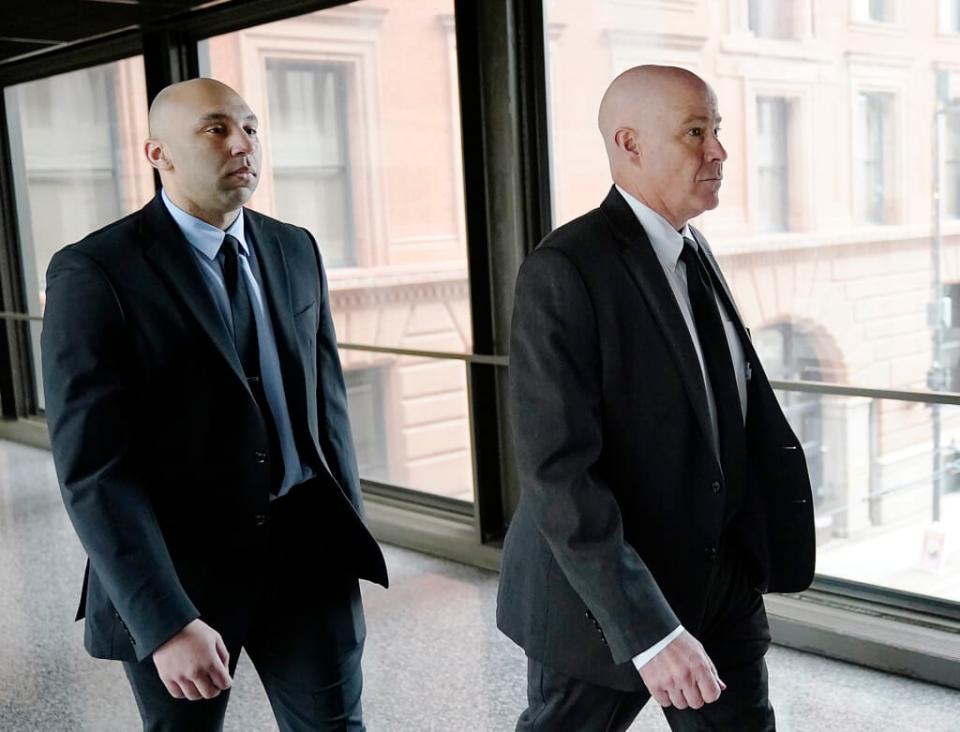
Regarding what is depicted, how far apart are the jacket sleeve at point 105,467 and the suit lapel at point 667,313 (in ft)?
2.64

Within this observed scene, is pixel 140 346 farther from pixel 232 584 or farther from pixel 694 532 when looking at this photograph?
pixel 694 532

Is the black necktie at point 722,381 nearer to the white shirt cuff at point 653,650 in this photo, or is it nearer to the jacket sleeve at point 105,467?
the white shirt cuff at point 653,650

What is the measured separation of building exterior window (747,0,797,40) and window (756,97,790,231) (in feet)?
0.70

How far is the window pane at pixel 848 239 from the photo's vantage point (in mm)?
3605

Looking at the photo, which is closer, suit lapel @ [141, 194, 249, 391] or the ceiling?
suit lapel @ [141, 194, 249, 391]

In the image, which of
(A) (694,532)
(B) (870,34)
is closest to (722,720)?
(A) (694,532)

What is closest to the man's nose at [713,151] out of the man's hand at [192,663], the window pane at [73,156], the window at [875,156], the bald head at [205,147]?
the bald head at [205,147]

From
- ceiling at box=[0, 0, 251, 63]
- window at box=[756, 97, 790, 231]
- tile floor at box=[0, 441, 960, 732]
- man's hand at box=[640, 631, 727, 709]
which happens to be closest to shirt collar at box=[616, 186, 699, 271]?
man's hand at box=[640, 631, 727, 709]

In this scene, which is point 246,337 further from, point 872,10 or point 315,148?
point 315,148

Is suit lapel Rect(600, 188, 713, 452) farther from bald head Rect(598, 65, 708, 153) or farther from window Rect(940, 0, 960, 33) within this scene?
window Rect(940, 0, 960, 33)

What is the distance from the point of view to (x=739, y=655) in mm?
1896

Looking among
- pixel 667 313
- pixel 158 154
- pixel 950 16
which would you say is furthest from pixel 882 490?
pixel 158 154

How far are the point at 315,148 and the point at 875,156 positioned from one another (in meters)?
2.97

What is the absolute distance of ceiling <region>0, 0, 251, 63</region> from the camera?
5.66m
